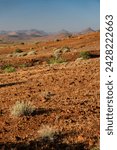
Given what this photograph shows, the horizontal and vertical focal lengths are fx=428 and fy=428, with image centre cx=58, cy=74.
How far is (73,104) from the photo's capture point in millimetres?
13047

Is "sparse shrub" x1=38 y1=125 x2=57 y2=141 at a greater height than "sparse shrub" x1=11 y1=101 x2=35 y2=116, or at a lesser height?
lesser

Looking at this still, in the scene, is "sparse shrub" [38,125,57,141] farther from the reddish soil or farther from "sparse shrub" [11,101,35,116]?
"sparse shrub" [11,101,35,116]

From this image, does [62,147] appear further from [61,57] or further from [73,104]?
[61,57]

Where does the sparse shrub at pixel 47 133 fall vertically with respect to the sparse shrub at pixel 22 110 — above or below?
below

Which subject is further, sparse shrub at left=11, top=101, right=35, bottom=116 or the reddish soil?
sparse shrub at left=11, top=101, right=35, bottom=116

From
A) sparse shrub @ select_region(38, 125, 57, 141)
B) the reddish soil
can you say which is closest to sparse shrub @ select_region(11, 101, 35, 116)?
the reddish soil

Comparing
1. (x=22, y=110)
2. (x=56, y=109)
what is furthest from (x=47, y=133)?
(x=56, y=109)

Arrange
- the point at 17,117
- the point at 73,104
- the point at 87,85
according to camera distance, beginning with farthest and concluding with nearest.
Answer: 1. the point at 87,85
2. the point at 73,104
3. the point at 17,117

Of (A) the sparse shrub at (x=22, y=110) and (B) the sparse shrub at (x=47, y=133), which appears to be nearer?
(B) the sparse shrub at (x=47, y=133)

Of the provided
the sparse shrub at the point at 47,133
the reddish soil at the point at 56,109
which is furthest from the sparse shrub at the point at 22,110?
the sparse shrub at the point at 47,133

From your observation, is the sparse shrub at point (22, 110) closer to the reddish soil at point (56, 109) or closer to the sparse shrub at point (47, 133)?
the reddish soil at point (56, 109)

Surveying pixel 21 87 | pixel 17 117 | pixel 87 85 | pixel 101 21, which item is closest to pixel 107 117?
pixel 101 21

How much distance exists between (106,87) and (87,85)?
8262 mm

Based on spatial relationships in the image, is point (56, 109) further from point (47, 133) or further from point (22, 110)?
point (47, 133)
